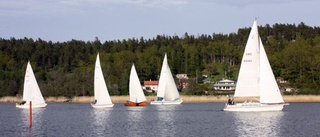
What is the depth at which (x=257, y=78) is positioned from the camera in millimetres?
47906

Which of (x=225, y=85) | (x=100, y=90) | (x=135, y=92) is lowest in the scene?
(x=135, y=92)

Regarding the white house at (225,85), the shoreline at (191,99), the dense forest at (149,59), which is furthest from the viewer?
the white house at (225,85)

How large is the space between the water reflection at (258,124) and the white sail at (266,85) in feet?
3.64

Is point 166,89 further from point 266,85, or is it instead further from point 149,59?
point 149,59

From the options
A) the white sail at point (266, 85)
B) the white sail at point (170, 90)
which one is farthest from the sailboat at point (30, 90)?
the white sail at point (266, 85)

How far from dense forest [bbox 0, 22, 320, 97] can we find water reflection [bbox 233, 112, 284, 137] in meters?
42.9

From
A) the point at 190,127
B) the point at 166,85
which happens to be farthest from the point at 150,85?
the point at 190,127

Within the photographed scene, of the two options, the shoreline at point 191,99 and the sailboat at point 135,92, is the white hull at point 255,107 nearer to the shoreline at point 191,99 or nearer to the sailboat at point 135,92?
the sailboat at point 135,92

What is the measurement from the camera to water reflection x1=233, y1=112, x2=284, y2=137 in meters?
32.6

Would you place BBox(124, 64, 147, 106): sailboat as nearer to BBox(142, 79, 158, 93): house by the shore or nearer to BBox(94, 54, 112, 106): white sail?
BBox(94, 54, 112, 106): white sail

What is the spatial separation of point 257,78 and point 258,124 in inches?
425

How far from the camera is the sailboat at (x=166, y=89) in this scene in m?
68.9

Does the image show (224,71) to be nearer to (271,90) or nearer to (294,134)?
(271,90)

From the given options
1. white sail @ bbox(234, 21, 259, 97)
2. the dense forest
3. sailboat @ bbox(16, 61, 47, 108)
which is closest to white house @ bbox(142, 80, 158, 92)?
the dense forest
